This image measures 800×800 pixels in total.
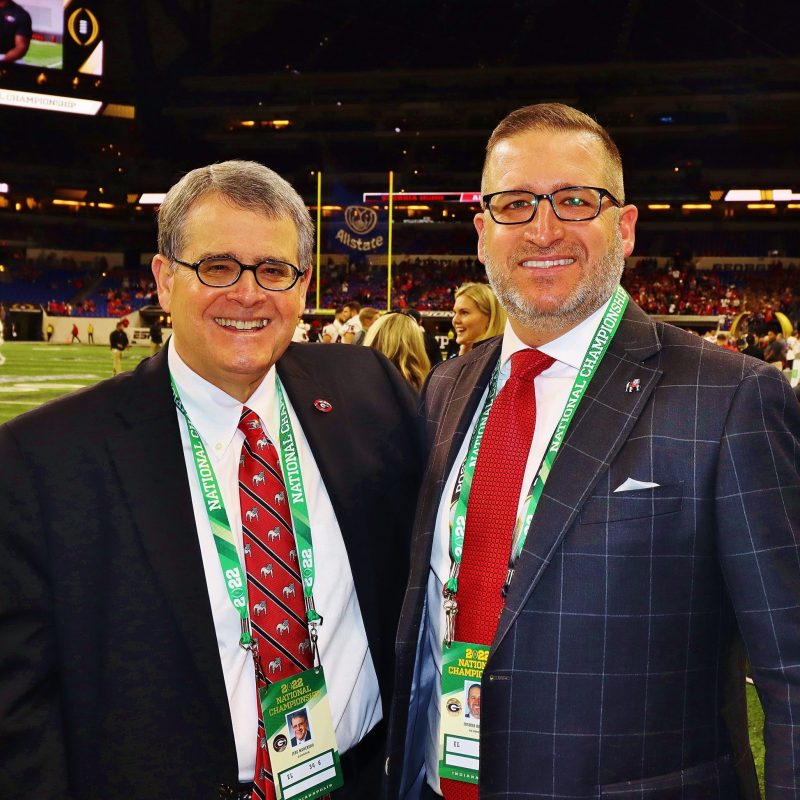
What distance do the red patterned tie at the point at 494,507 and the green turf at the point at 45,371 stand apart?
1155 cm

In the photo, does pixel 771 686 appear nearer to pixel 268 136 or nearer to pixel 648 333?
pixel 648 333

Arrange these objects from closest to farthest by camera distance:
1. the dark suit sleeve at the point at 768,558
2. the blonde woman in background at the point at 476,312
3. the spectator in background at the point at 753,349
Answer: the dark suit sleeve at the point at 768,558 → the blonde woman in background at the point at 476,312 → the spectator in background at the point at 753,349

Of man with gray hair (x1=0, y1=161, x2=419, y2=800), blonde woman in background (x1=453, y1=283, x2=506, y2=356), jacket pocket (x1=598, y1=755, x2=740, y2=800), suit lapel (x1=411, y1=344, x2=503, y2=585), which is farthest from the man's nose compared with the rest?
blonde woman in background (x1=453, y1=283, x2=506, y2=356)

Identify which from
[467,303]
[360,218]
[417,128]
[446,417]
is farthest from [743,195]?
[446,417]

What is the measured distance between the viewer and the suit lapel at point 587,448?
1695 millimetres

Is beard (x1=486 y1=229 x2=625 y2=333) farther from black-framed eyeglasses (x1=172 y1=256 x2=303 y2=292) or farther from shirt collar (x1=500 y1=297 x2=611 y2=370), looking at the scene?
black-framed eyeglasses (x1=172 y1=256 x2=303 y2=292)

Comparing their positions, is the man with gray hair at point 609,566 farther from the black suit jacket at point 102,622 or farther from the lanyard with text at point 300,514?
the black suit jacket at point 102,622

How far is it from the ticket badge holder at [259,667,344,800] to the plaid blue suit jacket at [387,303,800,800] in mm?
408

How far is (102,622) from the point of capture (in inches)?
72.5

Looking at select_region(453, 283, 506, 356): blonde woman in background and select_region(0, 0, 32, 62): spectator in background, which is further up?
select_region(0, 0, 32, 62): spectator in background

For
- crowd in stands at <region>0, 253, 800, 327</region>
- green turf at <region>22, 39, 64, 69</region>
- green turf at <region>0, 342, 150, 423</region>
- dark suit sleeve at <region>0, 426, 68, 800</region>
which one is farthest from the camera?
crowd in stands at <region>0, 253, 800, 327</region>

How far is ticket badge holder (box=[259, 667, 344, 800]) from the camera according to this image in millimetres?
1879

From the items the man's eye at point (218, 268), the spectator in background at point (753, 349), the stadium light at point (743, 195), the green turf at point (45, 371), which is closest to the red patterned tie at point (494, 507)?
the man's eye at point (218, 268)

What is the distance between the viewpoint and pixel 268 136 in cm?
3850
